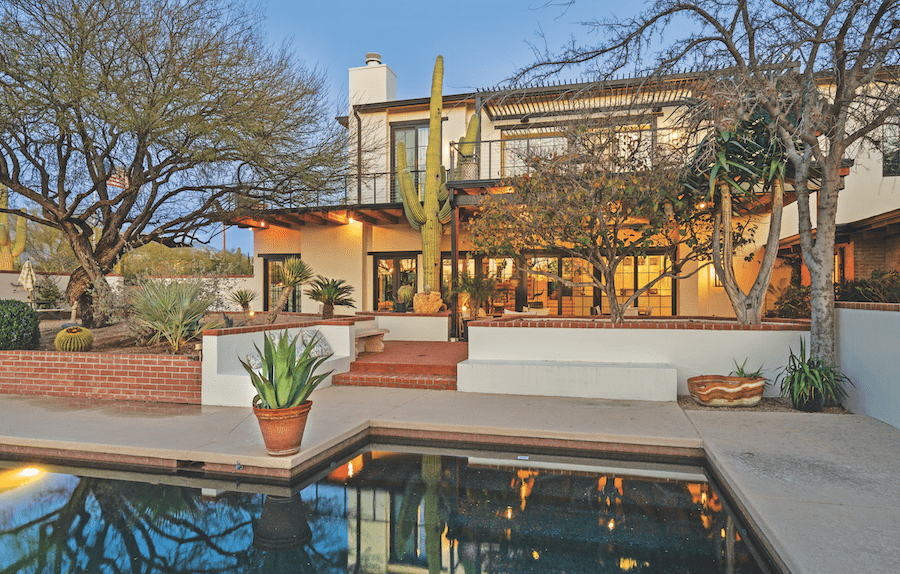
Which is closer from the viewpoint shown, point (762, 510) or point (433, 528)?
point (762, 510)

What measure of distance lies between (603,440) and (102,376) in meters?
6.37

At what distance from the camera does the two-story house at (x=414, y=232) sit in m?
11.4

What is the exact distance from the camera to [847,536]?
2.85 meters

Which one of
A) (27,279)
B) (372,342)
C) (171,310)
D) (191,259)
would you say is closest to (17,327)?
(171,310)

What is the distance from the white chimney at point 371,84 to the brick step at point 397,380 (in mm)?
9656

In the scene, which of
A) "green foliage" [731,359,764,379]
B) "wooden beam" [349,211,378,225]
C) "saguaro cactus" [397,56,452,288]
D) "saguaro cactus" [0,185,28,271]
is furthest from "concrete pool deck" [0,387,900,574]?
"saguaro cactus" [0,185,28,271]

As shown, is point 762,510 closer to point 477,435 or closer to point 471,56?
point 477,435

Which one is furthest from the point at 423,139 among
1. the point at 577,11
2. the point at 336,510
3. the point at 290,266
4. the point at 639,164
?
the point at 336,510

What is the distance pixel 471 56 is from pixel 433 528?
18.9 ft

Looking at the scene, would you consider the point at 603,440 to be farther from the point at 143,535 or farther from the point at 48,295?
the point at 48,295

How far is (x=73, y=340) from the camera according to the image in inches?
295

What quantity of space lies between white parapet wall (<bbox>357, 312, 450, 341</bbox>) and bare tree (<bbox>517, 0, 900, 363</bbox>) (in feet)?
18.9

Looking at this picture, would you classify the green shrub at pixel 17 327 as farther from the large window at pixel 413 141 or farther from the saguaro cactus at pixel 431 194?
the large window at pixel 413 141

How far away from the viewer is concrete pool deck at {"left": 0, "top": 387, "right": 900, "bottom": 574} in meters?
3.02
